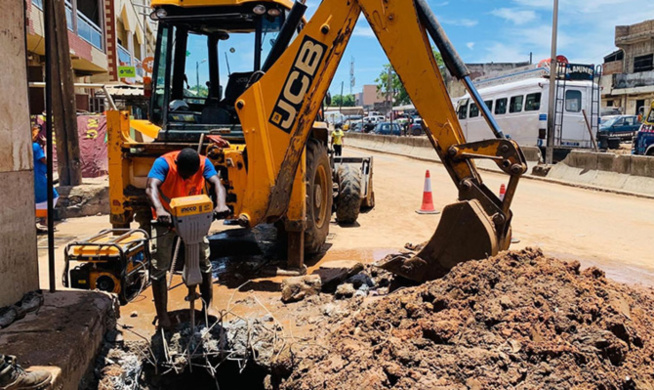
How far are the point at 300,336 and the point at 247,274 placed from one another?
2044 mm

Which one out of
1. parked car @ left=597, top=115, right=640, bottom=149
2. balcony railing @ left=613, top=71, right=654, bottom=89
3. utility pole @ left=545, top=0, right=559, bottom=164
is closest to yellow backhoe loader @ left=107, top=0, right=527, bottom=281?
utility pole @ left=545, top=0, right=559, bottom=164

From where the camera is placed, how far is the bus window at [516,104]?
63.3 feet

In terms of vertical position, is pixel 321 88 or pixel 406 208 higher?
pixel 321 88

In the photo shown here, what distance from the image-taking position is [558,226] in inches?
359

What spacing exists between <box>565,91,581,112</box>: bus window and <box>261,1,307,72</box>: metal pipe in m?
14.6

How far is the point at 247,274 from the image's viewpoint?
6.25 meters

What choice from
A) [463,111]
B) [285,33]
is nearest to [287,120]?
[285,33]

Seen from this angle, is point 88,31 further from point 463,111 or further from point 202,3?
point 202,3

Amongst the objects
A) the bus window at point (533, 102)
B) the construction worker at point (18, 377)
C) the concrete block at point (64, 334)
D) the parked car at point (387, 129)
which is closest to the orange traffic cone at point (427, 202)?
the concrete block at point (64, 334)

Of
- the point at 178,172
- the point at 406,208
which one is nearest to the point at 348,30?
the point at 178,172

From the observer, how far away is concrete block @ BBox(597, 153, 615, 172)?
44.6ft

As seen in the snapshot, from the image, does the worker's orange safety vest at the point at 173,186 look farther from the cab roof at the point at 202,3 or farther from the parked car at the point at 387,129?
the parked car at the point at 387,129

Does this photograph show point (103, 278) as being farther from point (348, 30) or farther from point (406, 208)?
point (406, 208)

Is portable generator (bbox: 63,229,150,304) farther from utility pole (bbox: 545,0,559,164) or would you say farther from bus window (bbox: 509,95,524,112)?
bus window (bbox: 509,95,524,112)
